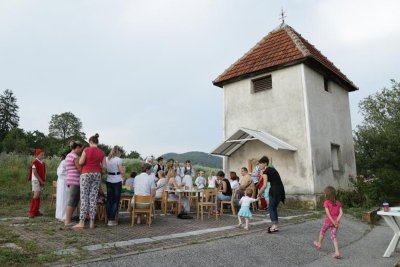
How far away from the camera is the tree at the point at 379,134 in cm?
2525

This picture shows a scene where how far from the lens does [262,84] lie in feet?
50.0

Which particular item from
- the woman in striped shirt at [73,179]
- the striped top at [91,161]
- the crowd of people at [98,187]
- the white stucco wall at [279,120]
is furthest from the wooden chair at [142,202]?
the white stucco wall at [279,120]

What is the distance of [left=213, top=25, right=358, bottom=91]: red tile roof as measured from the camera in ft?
46.4

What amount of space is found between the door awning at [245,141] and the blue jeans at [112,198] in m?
6.91

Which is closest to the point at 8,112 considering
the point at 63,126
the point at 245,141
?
the point at 63,126

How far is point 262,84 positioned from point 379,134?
60.0 feet

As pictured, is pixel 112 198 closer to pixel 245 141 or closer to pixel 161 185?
pixel 161 185

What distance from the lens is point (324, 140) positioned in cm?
1430

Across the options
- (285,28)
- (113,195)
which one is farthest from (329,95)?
(113,195)

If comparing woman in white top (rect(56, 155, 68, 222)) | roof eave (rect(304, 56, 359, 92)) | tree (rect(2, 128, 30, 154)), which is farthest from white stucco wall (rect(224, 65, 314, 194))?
tree (rect(2, 128, 30, 154))

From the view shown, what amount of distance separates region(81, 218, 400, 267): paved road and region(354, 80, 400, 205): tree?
1539 centimetres

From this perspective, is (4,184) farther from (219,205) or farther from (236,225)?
(236,225)

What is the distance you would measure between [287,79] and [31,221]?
11118 millimetres

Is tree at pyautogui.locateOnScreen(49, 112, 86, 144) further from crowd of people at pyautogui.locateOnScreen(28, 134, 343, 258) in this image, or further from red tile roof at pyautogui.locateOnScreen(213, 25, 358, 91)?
crowd of people at pyautogui.locateOnScreen(28, 134, 343, 258)
